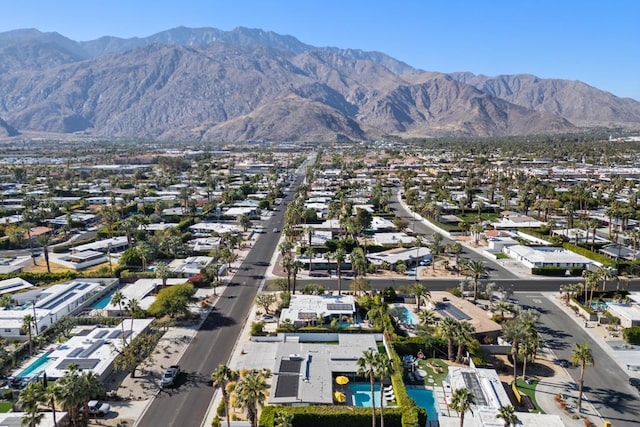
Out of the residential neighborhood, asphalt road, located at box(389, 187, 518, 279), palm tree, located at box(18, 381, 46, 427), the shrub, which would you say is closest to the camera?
palm tree, located at box(18, 381, 46, 427)

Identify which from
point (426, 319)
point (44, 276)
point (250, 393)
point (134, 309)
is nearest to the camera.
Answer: point (250, 393)

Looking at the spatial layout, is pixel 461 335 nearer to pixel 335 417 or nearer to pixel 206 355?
pixel 335 417

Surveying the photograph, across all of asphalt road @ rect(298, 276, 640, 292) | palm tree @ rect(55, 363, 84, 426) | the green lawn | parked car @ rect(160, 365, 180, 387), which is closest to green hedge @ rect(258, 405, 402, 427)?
parked car @ rect(160, 365, 180, 387)

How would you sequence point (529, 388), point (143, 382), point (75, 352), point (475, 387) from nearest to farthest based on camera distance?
point (475, 387) < point (529, 388) < point (143, 382) < point (75, 352)

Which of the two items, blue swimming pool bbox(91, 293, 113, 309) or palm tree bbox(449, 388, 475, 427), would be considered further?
blue swimming pool bbox(91, 293, 113, 309)

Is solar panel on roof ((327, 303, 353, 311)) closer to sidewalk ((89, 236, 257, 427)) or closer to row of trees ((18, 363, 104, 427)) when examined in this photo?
sidewalk ((89, 236, 257, 427))

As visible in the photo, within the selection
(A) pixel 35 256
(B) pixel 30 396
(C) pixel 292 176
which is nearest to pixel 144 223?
(A) pixel 35 256

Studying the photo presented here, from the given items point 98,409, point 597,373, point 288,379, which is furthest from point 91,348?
point 597,373
